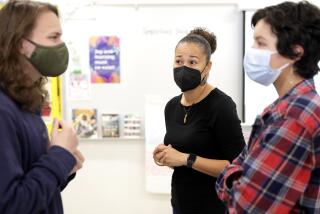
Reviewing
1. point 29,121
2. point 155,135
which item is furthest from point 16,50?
point 155,135

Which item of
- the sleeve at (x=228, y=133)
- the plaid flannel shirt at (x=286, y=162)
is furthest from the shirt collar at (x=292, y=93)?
the sleeve at (x=228, y=133)

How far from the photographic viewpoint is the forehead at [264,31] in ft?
3.51

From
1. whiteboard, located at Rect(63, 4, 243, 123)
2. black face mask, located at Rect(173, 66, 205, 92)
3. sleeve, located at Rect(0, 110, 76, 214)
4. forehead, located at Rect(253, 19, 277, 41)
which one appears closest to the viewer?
sleeve, located at Rect(0, 110, 76, 214)

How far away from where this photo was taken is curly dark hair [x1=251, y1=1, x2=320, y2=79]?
1025 mm

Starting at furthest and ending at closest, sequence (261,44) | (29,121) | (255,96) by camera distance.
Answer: (255,96), (261,44), (29,121)

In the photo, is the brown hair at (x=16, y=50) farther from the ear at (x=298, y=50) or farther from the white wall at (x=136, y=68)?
the white wall at (x=136, y=68)

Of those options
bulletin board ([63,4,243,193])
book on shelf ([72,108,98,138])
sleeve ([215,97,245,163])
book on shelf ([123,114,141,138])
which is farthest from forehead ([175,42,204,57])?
book on shelf ([72,108,98,138])

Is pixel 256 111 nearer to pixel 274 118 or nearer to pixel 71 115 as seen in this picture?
pixel 71 115

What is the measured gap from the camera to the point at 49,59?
1.08 metres

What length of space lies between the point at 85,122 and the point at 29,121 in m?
1.60

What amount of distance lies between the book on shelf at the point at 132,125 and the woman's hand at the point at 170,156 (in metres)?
0.96

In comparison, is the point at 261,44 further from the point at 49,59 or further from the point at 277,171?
the point at 49,59

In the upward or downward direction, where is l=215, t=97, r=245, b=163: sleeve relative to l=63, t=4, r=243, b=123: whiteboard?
downward

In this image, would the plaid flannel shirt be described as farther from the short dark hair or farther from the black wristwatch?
the short dark hair
